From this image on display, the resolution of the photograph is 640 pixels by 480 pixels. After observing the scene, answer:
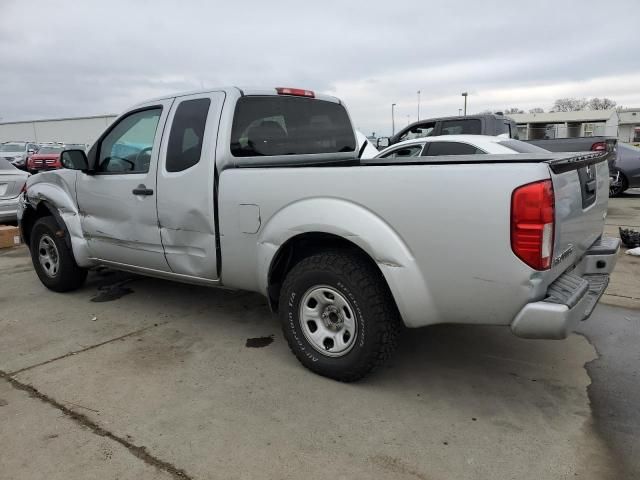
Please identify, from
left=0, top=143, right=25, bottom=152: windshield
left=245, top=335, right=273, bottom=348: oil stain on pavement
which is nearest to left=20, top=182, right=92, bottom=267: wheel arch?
left=245, top=335, right=273, bottom=348: oil stain on pavement

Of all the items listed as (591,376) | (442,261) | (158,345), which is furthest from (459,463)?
(158,345)

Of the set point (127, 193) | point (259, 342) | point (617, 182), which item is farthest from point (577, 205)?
point (617, 182)

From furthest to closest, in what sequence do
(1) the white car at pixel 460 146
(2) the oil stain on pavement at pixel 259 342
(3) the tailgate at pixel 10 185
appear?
(3) the tailgate at pixel 10 185 < (1) the white car at pixel 460 146 < (2) the oil stain on pavement at pixel 259 342

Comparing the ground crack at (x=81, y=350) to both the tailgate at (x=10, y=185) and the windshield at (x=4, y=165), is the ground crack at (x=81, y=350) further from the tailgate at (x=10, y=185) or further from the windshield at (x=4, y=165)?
the windshield at (x=4, y=165)

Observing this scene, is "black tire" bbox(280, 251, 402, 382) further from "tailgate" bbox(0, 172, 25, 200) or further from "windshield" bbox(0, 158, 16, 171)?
"windshield" bbox(0, 158, 16, 171)

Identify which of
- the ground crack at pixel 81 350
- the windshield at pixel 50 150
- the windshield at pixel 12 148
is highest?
the windshield at pixel 12 148

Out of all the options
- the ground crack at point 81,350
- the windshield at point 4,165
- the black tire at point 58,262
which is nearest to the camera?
the ground crack at point 81,350

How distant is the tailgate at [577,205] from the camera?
8.46 ft

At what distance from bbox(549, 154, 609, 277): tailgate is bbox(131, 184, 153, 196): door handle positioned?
2.94m

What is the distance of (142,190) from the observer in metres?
4.11

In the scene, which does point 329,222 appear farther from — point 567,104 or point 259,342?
point 567,104

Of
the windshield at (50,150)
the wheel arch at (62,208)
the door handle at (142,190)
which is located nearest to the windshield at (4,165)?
the wheel arch at (62,208)

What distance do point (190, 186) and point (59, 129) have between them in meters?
48.6

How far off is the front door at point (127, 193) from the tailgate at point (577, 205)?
9.52 ft
